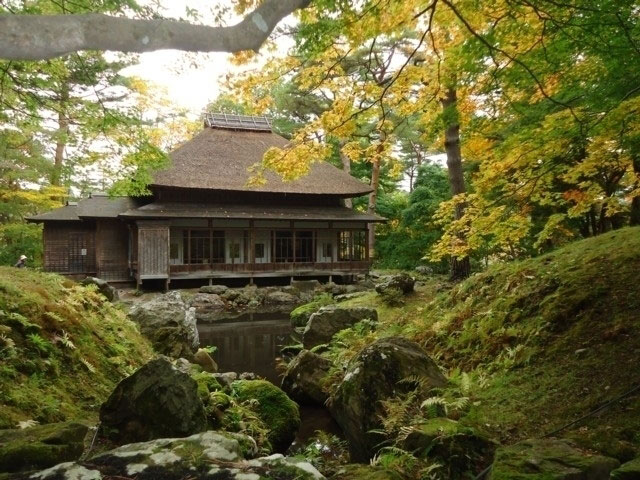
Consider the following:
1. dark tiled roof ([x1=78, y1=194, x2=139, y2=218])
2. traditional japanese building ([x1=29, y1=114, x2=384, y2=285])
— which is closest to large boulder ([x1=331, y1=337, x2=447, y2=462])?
traditional japanese building ([x1=29, y1=114, x2=384, y2=285])

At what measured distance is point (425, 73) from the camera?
621 cm

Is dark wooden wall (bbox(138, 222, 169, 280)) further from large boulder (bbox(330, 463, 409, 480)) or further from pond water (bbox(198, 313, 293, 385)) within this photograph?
large boulder (bbox(330, 463, 409, 480))

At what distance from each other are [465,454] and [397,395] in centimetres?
121

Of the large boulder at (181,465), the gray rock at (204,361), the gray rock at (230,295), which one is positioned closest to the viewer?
the large boulder at (181,465)

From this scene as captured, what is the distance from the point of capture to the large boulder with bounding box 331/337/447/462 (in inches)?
193

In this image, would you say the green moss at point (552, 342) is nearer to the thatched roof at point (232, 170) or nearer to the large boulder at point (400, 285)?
the large boulder at point (400, 285)

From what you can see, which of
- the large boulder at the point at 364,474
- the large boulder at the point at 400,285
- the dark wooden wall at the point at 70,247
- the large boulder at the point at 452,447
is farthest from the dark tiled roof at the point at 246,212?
the large boulder at the point at 364,474

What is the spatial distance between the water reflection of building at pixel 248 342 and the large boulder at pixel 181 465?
625cm

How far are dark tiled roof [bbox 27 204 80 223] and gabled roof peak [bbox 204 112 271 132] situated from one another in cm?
1026

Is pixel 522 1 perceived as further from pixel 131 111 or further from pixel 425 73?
pixel 131 111

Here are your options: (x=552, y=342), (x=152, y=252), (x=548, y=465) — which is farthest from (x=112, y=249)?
(x=548, y=465)

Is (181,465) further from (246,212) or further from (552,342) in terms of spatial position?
(246,212)

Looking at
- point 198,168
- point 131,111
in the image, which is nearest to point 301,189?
point 198,168

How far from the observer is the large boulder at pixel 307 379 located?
735 centimetres
